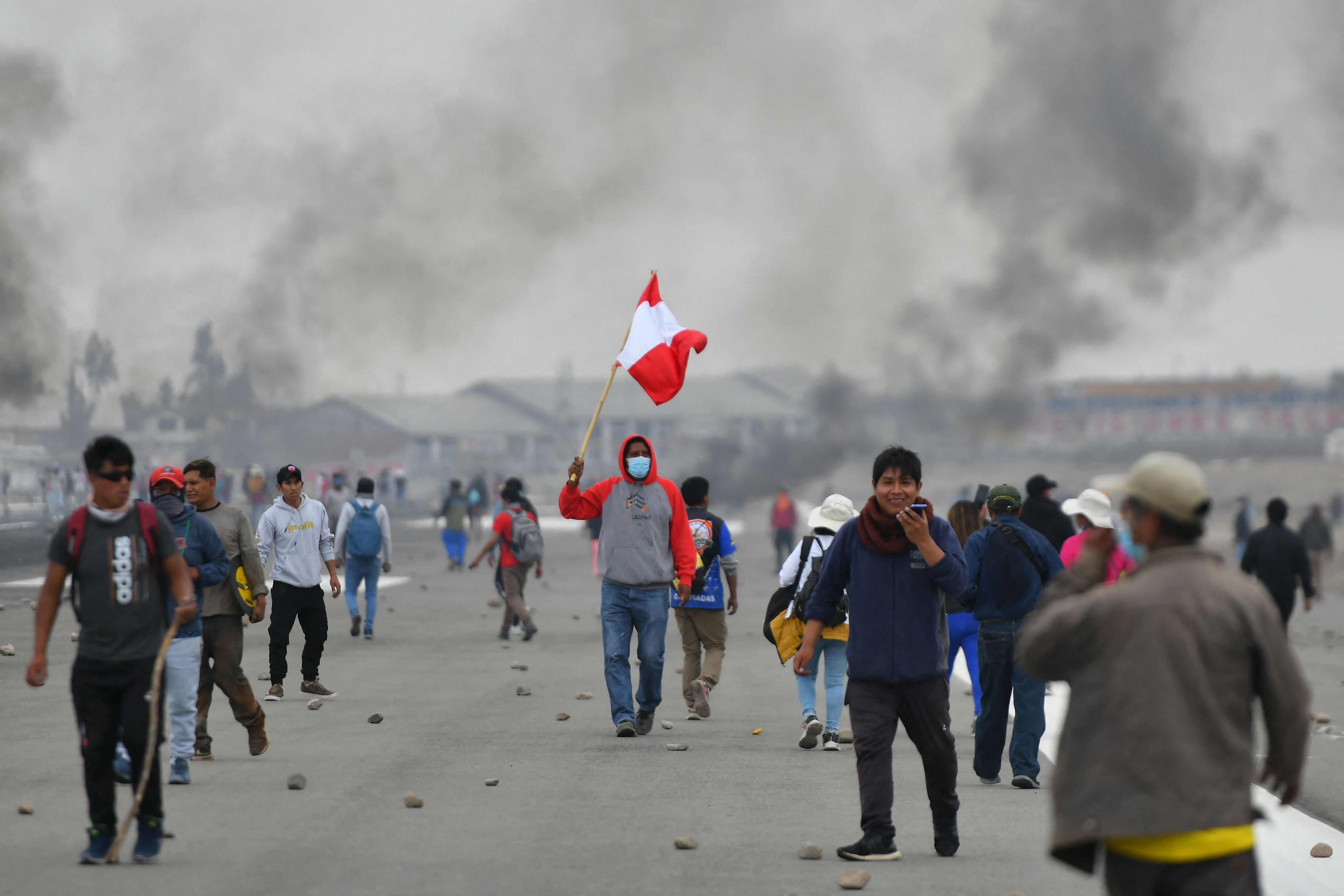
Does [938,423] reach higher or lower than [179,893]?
higher

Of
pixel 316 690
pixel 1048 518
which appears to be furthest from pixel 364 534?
pixel 1048 518

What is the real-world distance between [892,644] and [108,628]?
3134mm

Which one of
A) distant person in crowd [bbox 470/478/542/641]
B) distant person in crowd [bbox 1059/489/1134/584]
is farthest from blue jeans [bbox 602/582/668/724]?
distant person in crowd [bbox 470/478/542/641]

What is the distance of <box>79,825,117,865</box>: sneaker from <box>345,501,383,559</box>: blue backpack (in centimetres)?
963

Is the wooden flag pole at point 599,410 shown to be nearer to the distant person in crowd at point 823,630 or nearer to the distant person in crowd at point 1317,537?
the distant person in crowd at point 823,630

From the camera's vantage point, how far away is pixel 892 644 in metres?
6.38

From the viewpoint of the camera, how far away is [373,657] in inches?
583

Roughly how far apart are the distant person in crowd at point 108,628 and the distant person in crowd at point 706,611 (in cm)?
509

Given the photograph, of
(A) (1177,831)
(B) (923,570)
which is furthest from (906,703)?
(A) (1177,831)

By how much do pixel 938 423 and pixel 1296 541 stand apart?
67.3 meters

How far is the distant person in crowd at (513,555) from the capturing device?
16359 mm

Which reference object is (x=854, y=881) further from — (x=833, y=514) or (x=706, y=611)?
(x=706, y=611)

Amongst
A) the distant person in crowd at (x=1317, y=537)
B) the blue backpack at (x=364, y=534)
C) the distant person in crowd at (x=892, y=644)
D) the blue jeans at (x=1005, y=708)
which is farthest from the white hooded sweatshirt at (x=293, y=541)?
the distant person in crowd at (x=1317, y=537)

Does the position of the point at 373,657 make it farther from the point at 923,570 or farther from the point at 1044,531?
the point at 923,570
